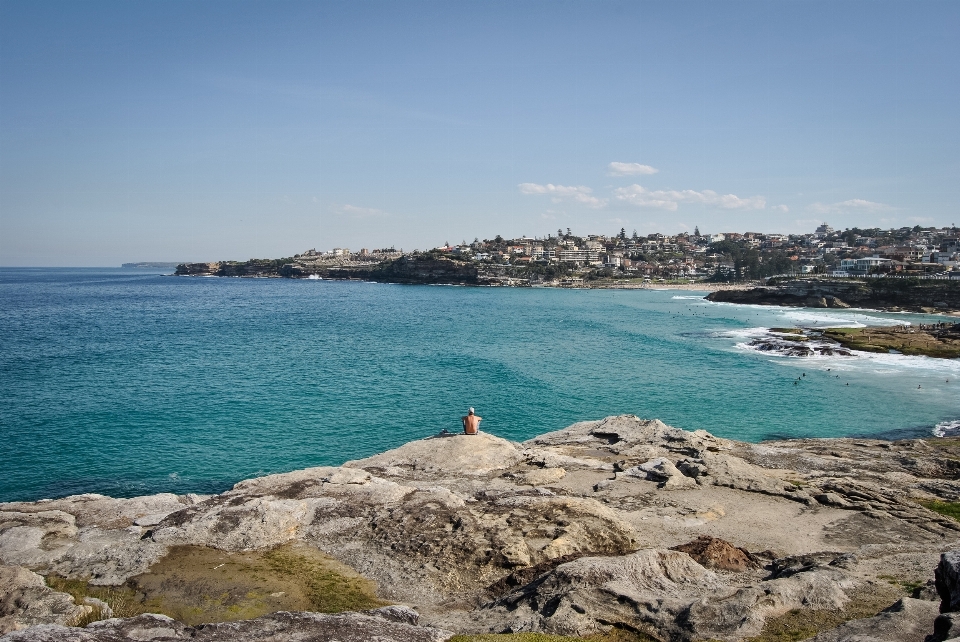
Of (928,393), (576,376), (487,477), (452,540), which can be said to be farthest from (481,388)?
(928,393)

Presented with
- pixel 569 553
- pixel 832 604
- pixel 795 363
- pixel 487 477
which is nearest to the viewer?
pixel 832 604

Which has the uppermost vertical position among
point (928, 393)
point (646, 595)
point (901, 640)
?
point (901, 640)

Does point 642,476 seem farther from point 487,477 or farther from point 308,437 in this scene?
point 308,437

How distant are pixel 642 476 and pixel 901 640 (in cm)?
1250

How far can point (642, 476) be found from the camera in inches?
795

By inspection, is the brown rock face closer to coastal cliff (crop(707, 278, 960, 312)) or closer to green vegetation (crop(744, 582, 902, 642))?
green vegetation (crop(744, 582, 902, 642))

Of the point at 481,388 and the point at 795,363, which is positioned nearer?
the point at 481,388

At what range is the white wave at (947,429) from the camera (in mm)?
32197

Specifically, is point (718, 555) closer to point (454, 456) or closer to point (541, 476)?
point (541, 476)

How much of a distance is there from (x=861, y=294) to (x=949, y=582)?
121765mm

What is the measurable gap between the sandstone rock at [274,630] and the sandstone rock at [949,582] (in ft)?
23.5

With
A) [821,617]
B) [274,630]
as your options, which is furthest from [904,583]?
[274,630]

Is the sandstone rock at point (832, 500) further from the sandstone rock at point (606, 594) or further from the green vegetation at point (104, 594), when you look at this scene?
the green vegetation at point (104, 594)

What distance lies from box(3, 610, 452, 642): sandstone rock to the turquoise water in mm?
16820
